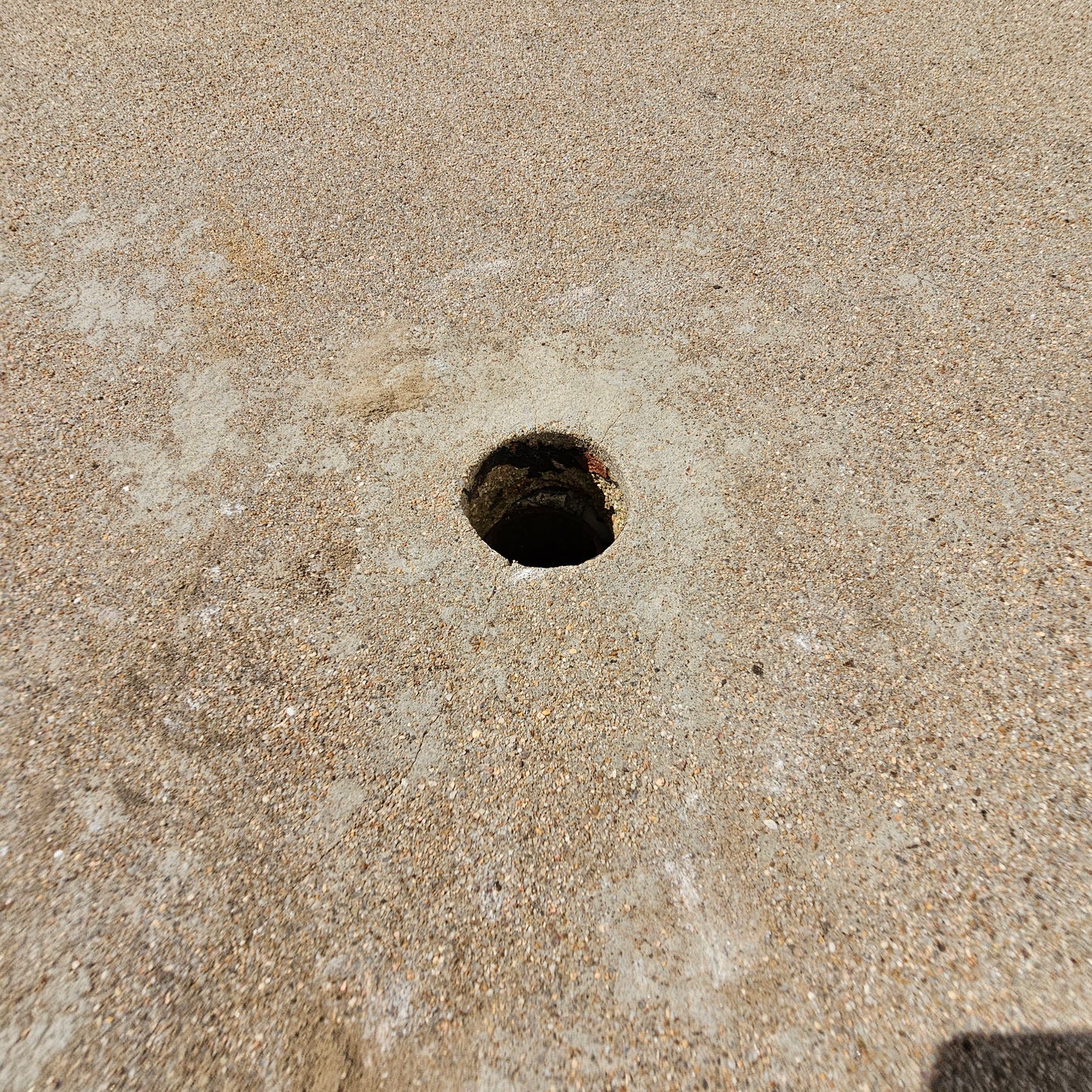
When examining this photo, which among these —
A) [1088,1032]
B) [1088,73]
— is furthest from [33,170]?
[1088,73]

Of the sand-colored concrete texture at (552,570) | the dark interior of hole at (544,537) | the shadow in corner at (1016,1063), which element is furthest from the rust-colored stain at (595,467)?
the shadow in corner at (1016,1063)

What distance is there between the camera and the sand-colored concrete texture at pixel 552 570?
111 inches

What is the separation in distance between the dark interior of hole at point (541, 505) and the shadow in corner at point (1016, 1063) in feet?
10.2

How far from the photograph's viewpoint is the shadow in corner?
2.55m

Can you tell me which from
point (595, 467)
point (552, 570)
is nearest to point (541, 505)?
point (595, 467)

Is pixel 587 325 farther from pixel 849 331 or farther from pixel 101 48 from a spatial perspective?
pixel 101 48

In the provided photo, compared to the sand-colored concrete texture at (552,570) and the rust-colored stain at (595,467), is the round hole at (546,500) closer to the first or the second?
the rust-colored stain at (595,467)

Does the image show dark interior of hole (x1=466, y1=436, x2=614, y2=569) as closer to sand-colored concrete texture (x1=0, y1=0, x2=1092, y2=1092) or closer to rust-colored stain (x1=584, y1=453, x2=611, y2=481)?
rust-colored stain (x1=584, y1=453, x2=611, y2=481)

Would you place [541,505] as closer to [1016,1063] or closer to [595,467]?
[595,467]

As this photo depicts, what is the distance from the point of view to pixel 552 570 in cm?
389

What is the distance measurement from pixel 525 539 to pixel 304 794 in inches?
98.6

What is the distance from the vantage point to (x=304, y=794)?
3.29 m

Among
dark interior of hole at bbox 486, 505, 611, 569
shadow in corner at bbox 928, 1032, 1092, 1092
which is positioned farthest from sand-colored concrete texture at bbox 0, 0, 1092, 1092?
dark interior of hole at bbox 486, 505, 611, 569

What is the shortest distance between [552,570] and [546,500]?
114 centimetres
